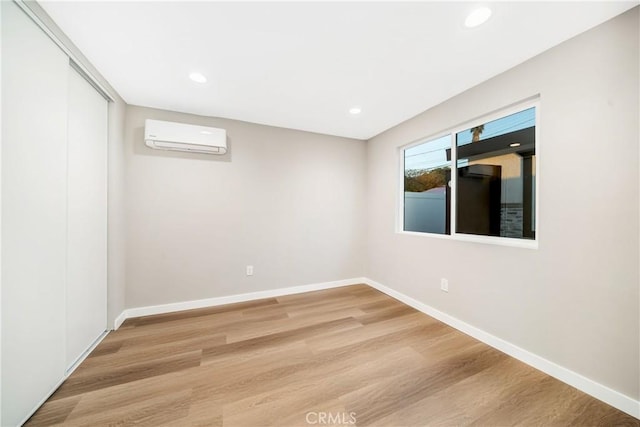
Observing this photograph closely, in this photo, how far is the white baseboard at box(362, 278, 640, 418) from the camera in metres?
1.30

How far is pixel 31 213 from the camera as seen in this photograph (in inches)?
49.1

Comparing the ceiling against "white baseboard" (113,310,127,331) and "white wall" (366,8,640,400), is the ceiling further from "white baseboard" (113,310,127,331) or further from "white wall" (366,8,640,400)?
"white baseboard" (113,310,127,331)

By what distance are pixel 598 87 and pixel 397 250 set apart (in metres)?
2.20

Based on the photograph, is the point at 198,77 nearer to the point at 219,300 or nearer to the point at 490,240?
the point at 219,300

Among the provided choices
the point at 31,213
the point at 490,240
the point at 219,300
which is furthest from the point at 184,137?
the point at 490,240

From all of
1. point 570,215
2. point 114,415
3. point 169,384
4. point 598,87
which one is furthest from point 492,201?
point 114,415

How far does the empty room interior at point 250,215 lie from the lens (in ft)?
4.18

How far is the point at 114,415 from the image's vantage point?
1269mm

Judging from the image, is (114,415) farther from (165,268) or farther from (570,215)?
(570,215)

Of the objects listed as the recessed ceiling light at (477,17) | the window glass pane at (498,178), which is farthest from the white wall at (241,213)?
the recessed ceiling light at (477,17)

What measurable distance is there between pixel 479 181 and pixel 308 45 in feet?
6.60

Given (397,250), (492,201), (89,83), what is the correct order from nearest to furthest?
→ (89,83), (492,201), (397,250)

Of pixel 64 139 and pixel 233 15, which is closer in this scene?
pixel 233 15

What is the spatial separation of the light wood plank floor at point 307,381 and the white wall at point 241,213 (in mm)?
597
